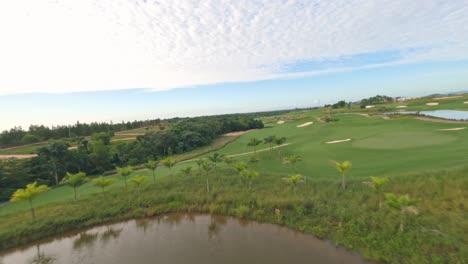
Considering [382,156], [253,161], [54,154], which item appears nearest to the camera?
[382,156]

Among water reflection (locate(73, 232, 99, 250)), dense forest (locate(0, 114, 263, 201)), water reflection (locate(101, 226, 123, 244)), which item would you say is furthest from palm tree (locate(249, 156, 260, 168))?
dense forest (locate(0, 114, 263, 201))

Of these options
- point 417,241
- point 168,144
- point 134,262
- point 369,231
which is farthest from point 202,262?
point 168,144

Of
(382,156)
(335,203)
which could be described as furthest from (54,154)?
(382,156)

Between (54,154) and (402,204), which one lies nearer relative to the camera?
(402,204)

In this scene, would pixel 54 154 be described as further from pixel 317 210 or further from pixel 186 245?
pixel 317 210

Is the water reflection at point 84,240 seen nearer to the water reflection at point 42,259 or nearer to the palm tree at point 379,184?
the water reflection at point 42,259

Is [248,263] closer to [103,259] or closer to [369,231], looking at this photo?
[369,231]

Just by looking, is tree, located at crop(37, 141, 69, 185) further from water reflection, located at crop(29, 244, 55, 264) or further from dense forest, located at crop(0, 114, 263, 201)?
water reflection, located at crop(29, 244, 55, 264)
